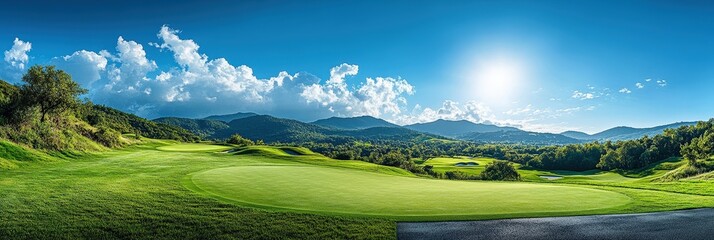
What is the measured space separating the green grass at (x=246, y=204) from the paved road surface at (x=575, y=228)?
81cm

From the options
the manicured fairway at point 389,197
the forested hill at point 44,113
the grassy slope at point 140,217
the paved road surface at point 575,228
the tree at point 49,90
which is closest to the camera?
the grassy slope at point 140,217

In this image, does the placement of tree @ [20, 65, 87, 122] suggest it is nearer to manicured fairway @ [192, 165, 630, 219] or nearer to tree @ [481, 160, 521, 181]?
manicured fairway @ [192, 165, 630, 219]

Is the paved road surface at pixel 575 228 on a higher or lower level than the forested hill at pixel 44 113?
lower

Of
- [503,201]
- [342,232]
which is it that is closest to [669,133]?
[503,201]

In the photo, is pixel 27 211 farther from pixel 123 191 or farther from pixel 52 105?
pixel 52 105

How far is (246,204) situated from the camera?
51.5ft

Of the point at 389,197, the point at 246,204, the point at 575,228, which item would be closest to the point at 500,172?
the point at 389,197

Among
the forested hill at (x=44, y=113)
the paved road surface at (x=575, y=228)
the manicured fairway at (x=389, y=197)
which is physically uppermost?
the forested hill at (x=44, y=113)

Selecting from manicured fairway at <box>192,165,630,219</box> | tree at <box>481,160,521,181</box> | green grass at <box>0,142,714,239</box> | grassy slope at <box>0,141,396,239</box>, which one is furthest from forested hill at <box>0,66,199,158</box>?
tree at <box>481,160,521,181</box>

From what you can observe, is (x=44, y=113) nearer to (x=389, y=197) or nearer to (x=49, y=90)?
(x=49, y=90)

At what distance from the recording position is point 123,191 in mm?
Result: 17766

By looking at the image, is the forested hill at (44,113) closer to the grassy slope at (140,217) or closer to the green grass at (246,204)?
the green grass at (246,204)

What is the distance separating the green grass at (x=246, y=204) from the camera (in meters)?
12.3

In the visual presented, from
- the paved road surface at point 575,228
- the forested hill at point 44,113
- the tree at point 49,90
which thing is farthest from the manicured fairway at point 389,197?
the tree at point 49,90
